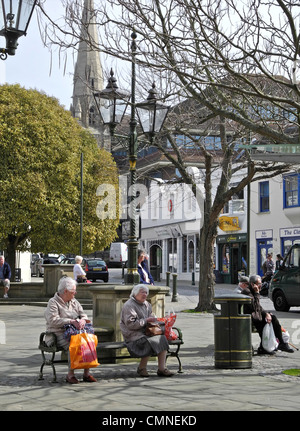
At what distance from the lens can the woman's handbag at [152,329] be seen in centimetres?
943

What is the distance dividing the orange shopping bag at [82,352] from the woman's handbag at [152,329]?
0.86 metres

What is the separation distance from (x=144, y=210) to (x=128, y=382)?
161 ft

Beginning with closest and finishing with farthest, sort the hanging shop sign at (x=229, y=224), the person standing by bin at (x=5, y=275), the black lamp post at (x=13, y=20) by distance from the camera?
the black lamp post at (x=13, y=20) → the person standing by bin at (x=5, y=275) → the hanging shop sign at (x=229, y=224)

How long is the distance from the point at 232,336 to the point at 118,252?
171 feet

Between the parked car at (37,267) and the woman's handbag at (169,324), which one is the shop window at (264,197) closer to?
the parked car at (37,267)

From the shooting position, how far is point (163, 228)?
178 ft

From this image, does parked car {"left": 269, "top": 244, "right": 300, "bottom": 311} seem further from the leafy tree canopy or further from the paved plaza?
the leafy tree canopy

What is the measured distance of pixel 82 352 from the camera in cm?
878

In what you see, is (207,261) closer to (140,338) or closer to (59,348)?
(140,338)

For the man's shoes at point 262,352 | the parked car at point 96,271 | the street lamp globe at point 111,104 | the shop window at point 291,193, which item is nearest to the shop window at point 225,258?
the shop window at point 291,193

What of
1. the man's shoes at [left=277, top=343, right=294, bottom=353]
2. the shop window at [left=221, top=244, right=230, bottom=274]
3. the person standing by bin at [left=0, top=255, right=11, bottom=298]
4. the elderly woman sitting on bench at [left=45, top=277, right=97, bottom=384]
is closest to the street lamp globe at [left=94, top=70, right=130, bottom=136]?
the elderly woman sitting on bench at [left=45, top=277, right=97, bottom=384]

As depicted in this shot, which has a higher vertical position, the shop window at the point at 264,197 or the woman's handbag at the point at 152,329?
the shop window at the point at 264,197

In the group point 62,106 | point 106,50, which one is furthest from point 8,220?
point 106,50

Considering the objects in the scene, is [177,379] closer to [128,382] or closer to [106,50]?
[128,382]
